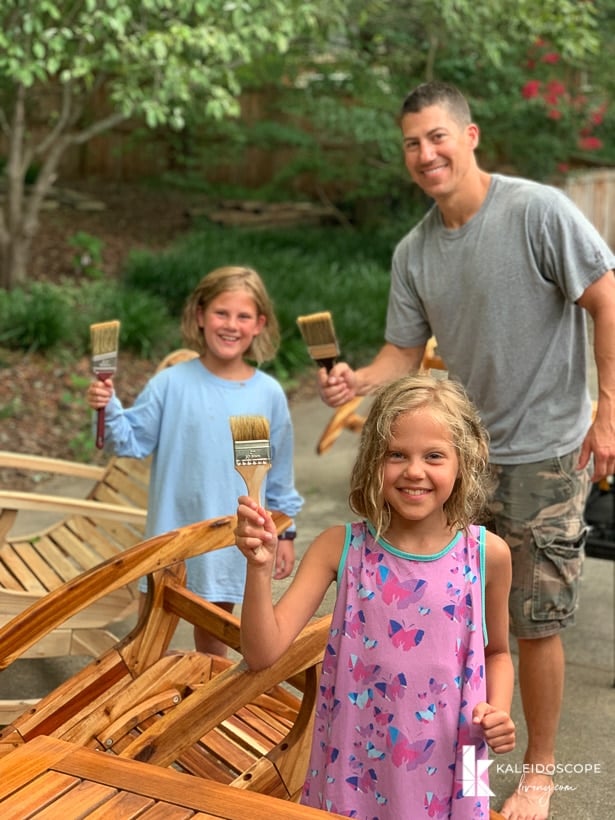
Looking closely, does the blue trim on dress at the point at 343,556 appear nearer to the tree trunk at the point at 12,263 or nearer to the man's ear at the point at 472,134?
the man's ear at the point at 472,134

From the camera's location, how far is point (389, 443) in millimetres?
2287

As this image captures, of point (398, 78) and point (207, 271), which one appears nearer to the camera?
point (207, 271)

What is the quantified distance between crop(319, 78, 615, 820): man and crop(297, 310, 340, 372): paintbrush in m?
0.08

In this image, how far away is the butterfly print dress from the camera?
7.32 ft

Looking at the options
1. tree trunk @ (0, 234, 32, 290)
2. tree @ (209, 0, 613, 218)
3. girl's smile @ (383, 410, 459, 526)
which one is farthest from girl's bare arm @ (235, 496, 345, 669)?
tree @ (209, 0, 613, 218)

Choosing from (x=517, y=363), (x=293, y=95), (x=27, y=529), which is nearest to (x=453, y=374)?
(x=517, y=363)

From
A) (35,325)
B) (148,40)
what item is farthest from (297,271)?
(148,40)

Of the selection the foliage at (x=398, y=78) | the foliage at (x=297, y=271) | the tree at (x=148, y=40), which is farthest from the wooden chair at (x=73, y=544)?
the foliage at (x=398, y=78)

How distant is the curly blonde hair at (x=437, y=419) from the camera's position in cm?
229

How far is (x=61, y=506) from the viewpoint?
13.1 feet

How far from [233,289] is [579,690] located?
1.88 m

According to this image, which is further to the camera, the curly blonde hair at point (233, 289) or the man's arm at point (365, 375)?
the curly blonde hair at point (233, 289)

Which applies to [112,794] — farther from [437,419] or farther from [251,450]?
[437,419]

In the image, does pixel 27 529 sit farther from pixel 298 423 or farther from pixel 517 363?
pixel 517 363
